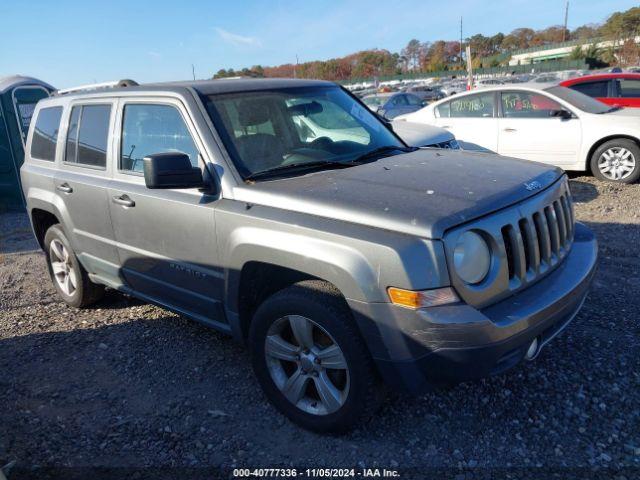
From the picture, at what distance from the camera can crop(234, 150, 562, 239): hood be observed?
2.49 meters

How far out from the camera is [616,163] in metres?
7.93

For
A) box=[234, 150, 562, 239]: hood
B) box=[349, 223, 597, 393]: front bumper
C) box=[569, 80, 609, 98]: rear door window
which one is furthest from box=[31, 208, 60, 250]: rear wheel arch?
box=[569, 80, 609, 98]: rear door window

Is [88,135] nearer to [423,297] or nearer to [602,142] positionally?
[423,297]

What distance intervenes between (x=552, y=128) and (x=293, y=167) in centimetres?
633

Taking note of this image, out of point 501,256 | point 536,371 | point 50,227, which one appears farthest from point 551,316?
point 50,227

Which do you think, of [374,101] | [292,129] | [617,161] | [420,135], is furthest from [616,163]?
[374,101]

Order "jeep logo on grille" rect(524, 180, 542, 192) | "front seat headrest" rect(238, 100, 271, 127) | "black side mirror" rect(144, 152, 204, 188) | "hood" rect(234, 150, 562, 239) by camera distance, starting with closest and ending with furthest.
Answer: "hood" rect(234, 150, 562, 239), "jeep logo on grille" rect(524, 180, 542, 192), "black side mirror" rect(144, 152, 204, 188), "front seat headrest" rect(238, 100, 271, 127)

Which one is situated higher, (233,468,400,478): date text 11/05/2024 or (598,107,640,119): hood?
(598,107,640,119): hood

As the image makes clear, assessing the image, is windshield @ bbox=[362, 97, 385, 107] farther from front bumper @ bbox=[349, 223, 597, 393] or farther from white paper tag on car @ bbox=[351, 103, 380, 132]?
front bumper @ bbox=[349, 223, 597, 393]

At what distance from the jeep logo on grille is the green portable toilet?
934cm

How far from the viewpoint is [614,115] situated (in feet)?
26.1

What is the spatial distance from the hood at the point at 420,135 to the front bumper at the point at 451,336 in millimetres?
4220

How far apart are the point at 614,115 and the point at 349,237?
712cm

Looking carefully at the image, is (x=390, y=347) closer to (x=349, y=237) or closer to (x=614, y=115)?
(x=349, y=237)
